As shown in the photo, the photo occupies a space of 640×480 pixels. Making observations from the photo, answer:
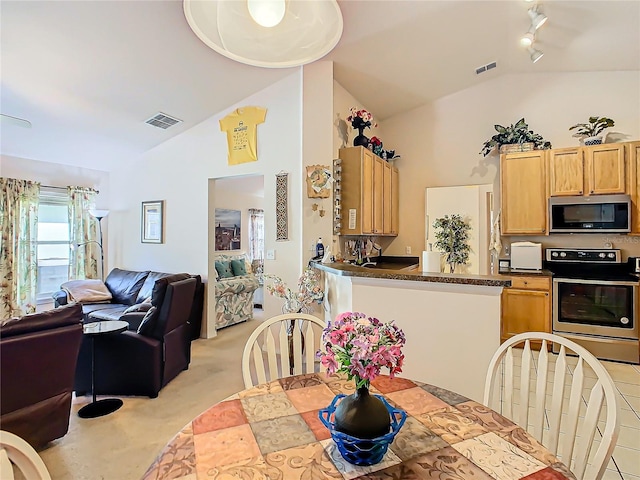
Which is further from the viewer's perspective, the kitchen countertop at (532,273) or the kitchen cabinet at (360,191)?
the kitchen countertop at (532,273)

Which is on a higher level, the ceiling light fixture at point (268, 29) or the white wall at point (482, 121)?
the white wall at point (482, 121)

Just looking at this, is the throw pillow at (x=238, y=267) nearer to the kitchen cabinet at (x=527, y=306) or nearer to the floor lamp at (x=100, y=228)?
the floor lamp at (x=100, y=228)

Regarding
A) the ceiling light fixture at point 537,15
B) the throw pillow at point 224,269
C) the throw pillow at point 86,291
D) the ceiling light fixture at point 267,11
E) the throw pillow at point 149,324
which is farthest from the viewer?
the throw pillow at point 224,269

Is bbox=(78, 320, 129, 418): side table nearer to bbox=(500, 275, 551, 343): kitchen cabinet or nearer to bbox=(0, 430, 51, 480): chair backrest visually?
bbox=(0, 430, 51, 480): chair backrest

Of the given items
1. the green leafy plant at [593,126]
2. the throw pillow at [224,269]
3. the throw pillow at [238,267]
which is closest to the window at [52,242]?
the throw pillow at [224,269]

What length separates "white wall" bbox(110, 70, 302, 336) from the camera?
3.85m

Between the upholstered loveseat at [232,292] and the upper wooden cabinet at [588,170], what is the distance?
173 inches

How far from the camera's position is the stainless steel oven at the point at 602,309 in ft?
11.3

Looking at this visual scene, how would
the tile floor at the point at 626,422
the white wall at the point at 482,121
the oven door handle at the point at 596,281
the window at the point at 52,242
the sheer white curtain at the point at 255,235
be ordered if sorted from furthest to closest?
the sheer white curtain at the point at 255,235 < the window at the point at 52,242 < the white wall at the point at 482,121 < the oven door handle at the point at 596,281 < the tile floor at the point at 626,422

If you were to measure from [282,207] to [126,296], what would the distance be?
278 cm

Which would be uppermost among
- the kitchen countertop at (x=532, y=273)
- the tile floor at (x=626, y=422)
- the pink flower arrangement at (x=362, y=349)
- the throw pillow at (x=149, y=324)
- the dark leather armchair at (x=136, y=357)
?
the pink flower arrangement at (x=362, y=349)

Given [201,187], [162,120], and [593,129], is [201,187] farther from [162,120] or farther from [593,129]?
[593,129]

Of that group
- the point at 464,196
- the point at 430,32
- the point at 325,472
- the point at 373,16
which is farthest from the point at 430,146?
the point at 325,472

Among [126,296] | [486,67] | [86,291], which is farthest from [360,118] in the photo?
[86,291]
